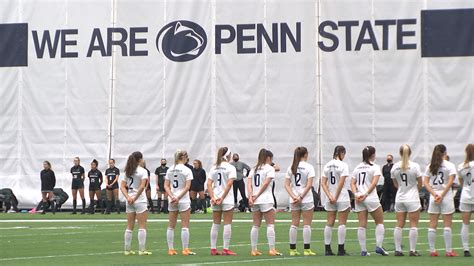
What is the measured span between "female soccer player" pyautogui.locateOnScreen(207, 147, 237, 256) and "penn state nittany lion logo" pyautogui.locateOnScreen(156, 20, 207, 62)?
22.0 metres

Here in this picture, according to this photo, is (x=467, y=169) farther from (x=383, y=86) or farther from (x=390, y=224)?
(x=383, y=86)

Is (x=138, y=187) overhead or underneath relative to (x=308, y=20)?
underneath

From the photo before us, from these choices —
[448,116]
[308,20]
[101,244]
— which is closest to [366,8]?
[308,20]

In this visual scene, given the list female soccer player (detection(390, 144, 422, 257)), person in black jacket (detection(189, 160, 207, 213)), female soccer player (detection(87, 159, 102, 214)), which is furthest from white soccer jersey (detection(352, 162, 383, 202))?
female soccer player (detection(87, 159, 102, 214))

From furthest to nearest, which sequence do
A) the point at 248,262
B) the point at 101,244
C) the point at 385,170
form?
the point at 385,170
the point at 101,244
the point at 248,262

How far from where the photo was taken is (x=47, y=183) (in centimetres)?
4241

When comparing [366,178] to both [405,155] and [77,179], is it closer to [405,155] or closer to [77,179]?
[405,155]

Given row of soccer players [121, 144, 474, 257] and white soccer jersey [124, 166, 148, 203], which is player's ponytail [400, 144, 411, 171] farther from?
white soccer jersey [124, 166, 148, 203]

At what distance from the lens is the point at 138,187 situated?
21.7 metres

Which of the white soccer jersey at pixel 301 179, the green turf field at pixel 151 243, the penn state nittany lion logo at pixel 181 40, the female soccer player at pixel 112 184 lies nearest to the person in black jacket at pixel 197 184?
the green turf field at pixel 151 243

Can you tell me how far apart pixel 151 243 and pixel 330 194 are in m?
5.48

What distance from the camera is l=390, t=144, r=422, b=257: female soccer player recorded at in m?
20.8

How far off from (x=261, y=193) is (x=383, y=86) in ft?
68.4

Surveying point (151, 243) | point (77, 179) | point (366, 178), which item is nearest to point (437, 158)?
point (366, 178)
